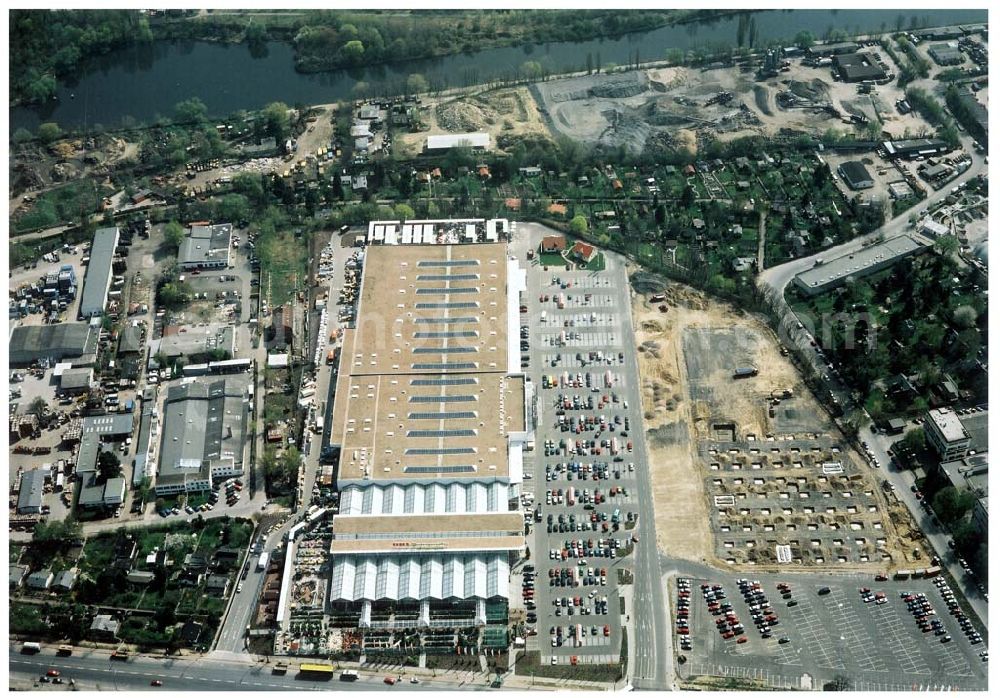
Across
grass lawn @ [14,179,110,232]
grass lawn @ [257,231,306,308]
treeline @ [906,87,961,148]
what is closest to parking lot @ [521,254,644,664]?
grass lawn @ [257,231,306,308]

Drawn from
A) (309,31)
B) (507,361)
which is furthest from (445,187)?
(309,31)

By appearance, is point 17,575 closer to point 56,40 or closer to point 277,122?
point 277,122

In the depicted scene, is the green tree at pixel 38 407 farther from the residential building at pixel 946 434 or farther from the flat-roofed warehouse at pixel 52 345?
the residential building at pixel 946 434

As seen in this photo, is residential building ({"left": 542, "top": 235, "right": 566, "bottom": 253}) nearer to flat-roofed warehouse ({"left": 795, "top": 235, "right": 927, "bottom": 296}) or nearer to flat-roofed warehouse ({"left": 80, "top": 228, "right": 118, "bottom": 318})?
flat-roofed warehouse ({"left": 795, "top": 235, "right": 927, "bottom": 296})

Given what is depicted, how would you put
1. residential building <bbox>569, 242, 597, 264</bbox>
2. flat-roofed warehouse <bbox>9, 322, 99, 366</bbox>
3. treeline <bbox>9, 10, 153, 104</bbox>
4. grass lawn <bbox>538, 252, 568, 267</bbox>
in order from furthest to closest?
treeline <bbox>9, 10, 153, 104</bbox> < residential building <bbox>569, 242, 597, 264</bbox> < grass lawn <bbox>538, 252, 568, 267</bbox> < flat-roofed warehouse <bbox>9, 322, 99, 366</bbox>

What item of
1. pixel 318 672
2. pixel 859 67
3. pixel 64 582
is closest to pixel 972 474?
pixel 318 672

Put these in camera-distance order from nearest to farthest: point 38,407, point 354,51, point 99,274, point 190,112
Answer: point 38,407
point 99,274
point 190,112
point 354,51
